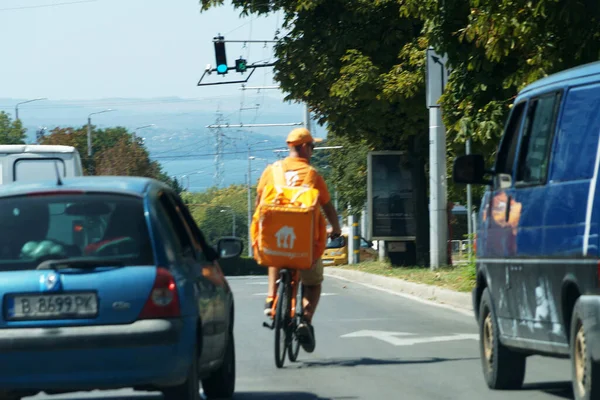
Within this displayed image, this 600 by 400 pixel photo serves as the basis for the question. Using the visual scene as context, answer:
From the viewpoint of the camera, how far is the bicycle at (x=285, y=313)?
35.8ft

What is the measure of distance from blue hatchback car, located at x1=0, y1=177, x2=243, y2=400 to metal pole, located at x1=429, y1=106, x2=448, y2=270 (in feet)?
60.4

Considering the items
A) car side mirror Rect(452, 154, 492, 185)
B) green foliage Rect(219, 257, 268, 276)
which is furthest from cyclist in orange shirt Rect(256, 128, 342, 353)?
green foliage Rect(219, 257, 268, 276)

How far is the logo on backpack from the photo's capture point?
1078 cm

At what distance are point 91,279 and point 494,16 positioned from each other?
349 inches

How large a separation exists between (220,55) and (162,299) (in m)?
27.1

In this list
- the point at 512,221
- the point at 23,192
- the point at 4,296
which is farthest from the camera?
the point at 512,221

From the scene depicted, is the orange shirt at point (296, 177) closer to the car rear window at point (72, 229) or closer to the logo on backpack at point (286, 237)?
the logo on backpack at point (286, 237)

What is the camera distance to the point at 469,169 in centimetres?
896

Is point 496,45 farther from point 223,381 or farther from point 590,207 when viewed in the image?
point 590,207

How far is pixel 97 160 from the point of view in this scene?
100 meters

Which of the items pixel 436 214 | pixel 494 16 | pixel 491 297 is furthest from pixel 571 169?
pixel 436 214

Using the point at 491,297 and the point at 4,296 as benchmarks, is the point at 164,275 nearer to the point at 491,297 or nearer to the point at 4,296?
the point at 4,296

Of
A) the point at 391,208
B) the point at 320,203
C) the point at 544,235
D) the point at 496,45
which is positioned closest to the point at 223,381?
the point at 320,203

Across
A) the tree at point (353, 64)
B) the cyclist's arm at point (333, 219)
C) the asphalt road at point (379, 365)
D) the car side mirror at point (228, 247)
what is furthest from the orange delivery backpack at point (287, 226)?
the tree at point (353, 64)
